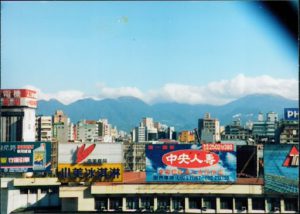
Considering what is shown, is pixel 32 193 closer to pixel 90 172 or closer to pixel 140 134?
pixel 90 172

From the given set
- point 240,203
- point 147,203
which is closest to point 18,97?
point 147,203

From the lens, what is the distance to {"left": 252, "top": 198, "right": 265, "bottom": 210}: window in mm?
30094

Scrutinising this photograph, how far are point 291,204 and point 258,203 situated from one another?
246cm

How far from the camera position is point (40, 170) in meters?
40.4

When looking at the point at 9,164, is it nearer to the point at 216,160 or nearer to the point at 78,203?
the point at 78,203

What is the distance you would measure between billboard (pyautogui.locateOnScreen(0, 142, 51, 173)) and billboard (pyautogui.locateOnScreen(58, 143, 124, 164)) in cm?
978

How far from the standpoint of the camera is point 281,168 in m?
30.3

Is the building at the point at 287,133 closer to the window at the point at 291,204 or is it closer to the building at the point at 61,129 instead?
the window at the point at 291,204

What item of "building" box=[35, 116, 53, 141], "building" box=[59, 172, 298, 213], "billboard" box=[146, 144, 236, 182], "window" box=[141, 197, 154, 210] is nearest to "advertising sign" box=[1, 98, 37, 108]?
"building" box=[35, 116, 53, 141]

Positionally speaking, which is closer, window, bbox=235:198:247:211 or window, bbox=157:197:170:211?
window, bbox=235:198:247:211

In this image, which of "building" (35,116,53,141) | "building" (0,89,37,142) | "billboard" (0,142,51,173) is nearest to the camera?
"billboard" (0,142,51,173)

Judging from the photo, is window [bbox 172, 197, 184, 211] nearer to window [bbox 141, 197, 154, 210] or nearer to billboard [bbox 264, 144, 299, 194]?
window [bbox 141, 197, 154, 210]

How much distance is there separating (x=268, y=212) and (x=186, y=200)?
6.18 meters

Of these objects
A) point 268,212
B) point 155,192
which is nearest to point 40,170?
point 155,192
